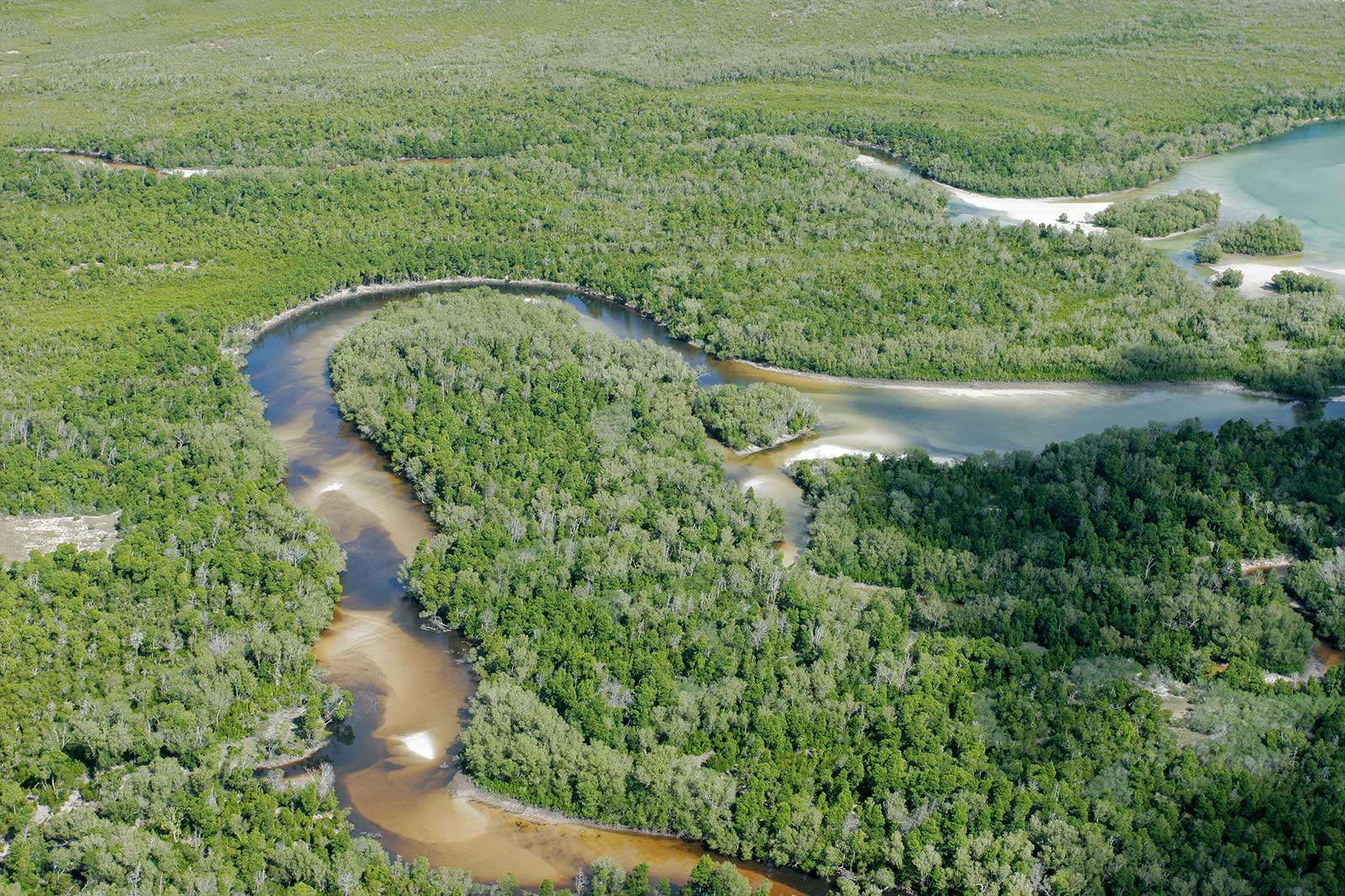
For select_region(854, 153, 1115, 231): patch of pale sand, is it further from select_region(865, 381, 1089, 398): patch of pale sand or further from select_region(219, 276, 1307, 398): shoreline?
select_region(865, 381, 1089, 398): patch of pale sand

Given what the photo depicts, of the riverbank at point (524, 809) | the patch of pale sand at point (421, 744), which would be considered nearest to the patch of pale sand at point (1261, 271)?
the riverbank at point (524, 809)

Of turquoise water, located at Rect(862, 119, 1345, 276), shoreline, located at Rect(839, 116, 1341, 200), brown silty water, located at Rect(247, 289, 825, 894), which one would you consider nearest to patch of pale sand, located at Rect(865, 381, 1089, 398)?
turquoise water, located at Rect(862, 119, 1345, 276)

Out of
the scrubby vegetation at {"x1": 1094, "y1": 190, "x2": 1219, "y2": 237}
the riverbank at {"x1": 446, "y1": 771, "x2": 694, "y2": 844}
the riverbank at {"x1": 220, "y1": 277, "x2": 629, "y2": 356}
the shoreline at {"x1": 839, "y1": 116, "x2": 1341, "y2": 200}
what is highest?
the shoreline at {"x1": 839, "y1": 116, "x2": 1341, "y2": 200}

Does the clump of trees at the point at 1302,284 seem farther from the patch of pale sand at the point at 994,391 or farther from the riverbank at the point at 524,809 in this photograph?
the riverbank at the point at 524,809

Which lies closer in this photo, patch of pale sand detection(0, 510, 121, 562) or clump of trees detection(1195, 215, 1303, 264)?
patch of pale sand detection(0, 510, 121, 562)

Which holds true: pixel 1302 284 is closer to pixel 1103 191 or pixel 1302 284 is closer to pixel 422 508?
pixel 1103 191

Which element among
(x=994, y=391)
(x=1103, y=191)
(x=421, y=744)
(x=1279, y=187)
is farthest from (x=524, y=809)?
(x=1279, y=187)

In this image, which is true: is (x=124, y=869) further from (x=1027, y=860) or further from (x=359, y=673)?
(x=1027, y=860)
